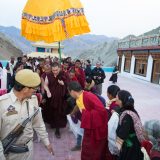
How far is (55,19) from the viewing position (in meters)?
4.84

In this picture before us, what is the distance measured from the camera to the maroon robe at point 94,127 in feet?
10.7

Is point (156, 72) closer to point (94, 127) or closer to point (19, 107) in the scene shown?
point (94, 127)

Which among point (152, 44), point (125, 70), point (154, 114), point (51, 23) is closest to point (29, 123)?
point (51, 23)

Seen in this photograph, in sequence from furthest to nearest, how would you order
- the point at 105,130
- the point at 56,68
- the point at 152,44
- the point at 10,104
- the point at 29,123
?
the point at 152,44 → the point at 56,68 → the point at 105,130 → the point at 29,123 → the point at 10,104

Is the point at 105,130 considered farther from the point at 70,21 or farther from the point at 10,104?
the point at 70,21

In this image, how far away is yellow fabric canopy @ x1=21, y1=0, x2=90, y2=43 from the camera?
487 cm

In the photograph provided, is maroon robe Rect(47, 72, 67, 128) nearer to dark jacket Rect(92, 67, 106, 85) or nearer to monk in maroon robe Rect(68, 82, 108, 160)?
monk in maroon robe Rect(68, 82, 108, 160)

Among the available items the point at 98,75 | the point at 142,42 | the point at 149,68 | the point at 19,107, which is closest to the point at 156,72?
the point at 149,68

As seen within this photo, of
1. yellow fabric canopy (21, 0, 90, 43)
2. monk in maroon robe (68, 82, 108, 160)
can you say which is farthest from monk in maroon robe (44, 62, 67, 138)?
monk in maroon robe (68, 82, 108, 160)

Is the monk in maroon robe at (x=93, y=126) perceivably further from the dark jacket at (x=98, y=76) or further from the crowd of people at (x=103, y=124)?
the dark jacket at (x=98, y=76)

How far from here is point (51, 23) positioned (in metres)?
4.89

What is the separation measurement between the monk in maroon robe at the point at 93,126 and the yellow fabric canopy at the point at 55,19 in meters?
1.80

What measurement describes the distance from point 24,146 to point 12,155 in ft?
0.43

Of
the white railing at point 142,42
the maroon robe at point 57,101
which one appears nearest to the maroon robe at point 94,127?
the maroon robe at point 57,101
